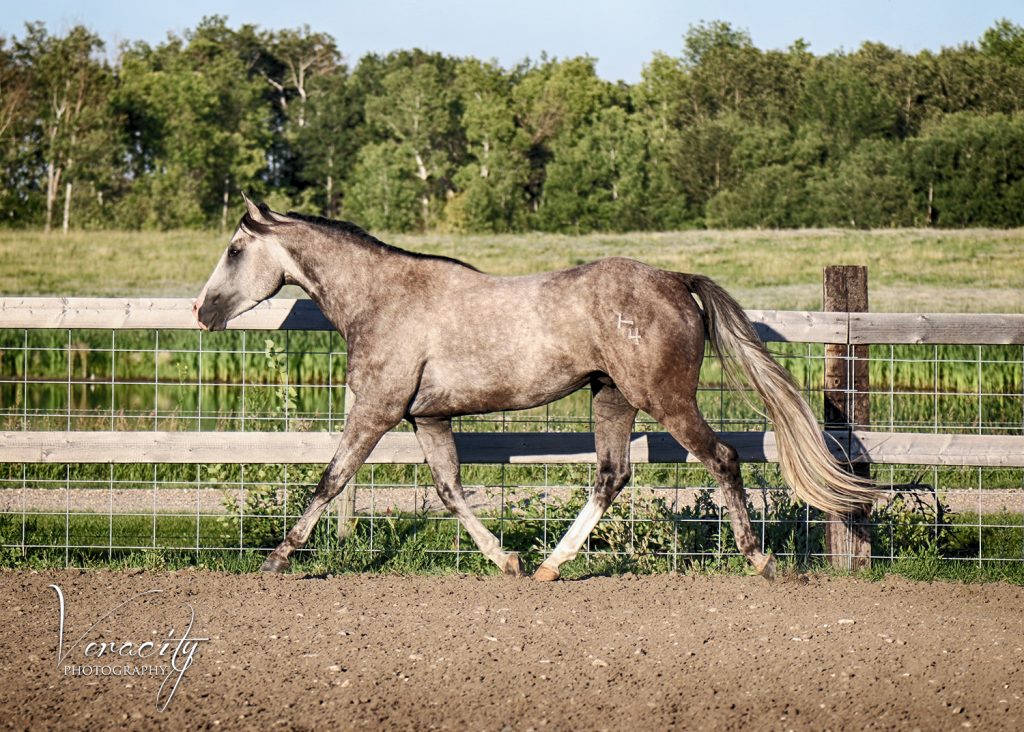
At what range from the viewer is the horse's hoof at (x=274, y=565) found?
620cm

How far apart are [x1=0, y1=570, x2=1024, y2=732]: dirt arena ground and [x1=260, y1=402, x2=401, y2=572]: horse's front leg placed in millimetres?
366

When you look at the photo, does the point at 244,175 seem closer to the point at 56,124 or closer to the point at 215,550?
the point at 56,124

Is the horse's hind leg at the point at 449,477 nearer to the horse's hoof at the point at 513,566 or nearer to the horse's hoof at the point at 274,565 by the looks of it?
the horse's hoof at the point at 513,566

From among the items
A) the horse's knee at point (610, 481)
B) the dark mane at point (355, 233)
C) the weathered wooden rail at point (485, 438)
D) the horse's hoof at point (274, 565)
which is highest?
the dark mane at point (355, 233)

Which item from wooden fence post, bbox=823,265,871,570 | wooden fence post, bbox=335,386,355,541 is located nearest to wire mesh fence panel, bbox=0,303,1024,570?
wooden fence post, bbox=335,386,355,541

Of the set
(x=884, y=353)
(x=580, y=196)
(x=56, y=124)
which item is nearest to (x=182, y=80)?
(x=56, y=124)

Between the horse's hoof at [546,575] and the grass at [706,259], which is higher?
the grass at [706,259]

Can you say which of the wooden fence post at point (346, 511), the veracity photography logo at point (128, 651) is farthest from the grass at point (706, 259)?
the veracity photography logo at point (128, 651)

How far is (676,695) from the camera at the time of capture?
4.38 metres

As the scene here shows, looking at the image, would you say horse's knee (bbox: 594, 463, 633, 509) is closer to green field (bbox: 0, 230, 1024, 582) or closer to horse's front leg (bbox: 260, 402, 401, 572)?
green field (bbox: 0, 230, 1024, 582)

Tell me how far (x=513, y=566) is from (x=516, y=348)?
1.19 metres

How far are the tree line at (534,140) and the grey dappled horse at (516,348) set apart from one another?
40656mm

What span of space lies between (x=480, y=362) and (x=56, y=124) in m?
45.2

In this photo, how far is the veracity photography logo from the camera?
4605 mm
